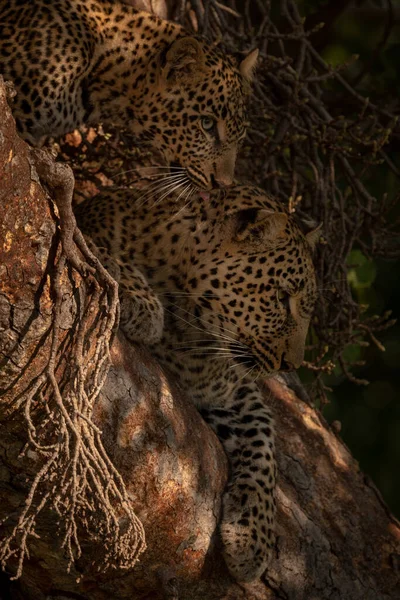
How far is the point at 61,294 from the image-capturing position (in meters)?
2.92

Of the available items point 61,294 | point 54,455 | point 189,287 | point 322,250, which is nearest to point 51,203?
point 61,294

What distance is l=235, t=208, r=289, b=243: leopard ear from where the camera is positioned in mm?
4234

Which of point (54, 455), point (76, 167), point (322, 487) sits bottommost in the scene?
point (322, 487)

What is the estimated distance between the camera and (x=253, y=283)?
432 cm

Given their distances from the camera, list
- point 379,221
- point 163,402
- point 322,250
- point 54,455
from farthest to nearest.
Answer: point 379,221 < point 322,250 < point 163,402 < point 54,455

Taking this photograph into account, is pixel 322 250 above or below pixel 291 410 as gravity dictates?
above

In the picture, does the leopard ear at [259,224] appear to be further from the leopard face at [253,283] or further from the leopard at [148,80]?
the leopard at [148,80]

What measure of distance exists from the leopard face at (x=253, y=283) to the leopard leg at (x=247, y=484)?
0.29m

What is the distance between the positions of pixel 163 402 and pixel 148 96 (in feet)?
6.93

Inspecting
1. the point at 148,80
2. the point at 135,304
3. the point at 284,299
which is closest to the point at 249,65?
the point at 148,80

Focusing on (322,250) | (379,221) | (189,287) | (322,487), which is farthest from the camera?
(379,221)

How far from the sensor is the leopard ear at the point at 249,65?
526 centimetres

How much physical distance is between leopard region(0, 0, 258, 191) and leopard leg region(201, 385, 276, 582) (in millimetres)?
1157

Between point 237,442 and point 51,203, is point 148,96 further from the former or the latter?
point 51,203
